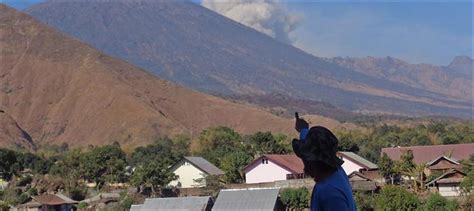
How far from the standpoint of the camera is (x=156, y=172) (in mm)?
41812

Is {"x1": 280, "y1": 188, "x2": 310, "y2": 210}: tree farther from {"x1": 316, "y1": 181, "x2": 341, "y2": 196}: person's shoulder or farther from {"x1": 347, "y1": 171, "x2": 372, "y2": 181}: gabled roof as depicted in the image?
{"x1": 316, "y1": 181, "x2": 341, "y2": 196}: person's shoulder

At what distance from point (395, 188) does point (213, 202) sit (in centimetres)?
930

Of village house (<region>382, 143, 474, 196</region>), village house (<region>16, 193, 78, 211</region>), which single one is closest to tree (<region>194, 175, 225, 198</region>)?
village house (<region>16, 193, 78, 211</region>)

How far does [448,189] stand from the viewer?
116 ft

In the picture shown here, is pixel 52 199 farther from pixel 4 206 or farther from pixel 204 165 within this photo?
pixel 204 165

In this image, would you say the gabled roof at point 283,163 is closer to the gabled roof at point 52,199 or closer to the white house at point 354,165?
the white house at point 354,165

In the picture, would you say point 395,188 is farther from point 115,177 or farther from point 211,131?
point 211,131

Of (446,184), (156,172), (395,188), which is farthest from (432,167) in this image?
(156,172)

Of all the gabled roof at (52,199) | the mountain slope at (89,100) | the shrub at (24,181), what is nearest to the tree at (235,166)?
the gabled roof at (52,199)

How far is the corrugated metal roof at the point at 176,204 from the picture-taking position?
35.4m

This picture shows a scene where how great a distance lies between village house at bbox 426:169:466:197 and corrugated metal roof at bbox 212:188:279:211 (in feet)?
24.3

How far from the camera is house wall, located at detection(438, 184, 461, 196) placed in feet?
114

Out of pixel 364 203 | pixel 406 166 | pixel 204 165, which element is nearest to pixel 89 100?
pixel 204 165

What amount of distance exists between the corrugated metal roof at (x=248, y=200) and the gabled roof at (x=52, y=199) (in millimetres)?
10750
